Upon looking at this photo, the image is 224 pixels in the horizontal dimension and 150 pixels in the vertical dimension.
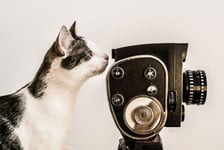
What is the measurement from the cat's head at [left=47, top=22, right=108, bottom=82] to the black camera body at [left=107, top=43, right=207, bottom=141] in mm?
35

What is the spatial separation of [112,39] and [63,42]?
319 millimetres

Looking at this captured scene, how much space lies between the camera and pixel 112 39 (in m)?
0.91

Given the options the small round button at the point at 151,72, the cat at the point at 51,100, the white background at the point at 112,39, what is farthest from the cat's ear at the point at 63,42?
the white background at the point at 112,39

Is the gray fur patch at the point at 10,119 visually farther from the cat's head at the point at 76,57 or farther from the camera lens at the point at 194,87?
the camera lens at the point at 194,87

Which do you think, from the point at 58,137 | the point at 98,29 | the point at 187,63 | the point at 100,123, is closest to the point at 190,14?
the point at 187,63

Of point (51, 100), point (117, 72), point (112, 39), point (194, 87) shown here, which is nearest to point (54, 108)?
point (51, 100)

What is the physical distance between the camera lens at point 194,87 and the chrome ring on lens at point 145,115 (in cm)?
5

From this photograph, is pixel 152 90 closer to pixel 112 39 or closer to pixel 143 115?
pixel 143 115

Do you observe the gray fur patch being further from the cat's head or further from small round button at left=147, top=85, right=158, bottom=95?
small round button at left=147, top=85, right=158, bottom=95

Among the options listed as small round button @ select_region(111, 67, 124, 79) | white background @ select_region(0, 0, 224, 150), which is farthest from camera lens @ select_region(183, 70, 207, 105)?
white background @ select_region(0, 0, 224, 150)

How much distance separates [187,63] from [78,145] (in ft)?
1.05

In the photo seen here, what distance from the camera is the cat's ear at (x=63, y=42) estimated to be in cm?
59

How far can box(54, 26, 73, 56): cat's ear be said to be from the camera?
59cm

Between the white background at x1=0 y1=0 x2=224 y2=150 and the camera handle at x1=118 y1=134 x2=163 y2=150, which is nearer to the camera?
the camera handle at x1=118 y1=134 x2=163 y2=150
